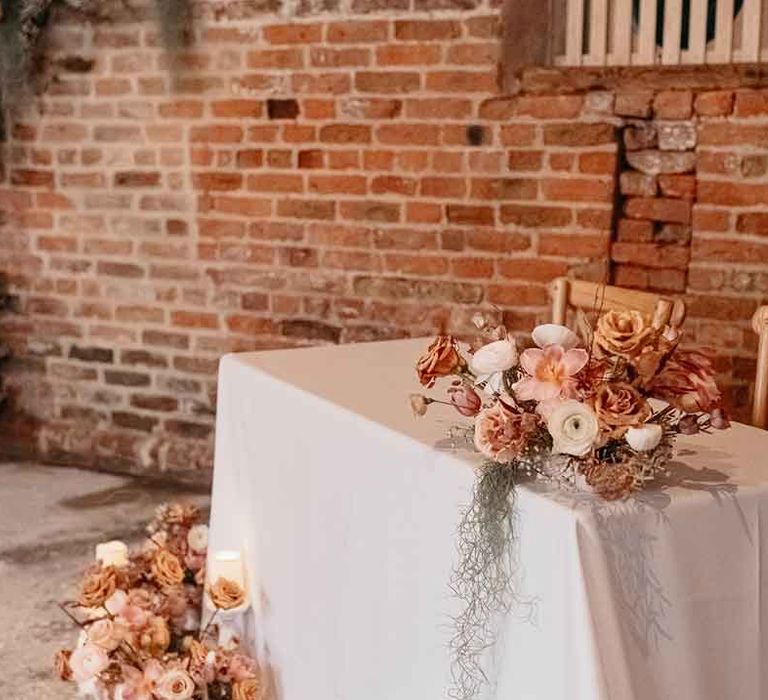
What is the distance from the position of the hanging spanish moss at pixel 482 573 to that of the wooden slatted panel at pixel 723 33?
1.95 meters

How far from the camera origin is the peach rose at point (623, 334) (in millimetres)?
1429

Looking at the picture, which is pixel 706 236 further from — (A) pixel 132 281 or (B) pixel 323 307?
(A) pixel 132 281

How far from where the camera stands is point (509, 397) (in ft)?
4.93

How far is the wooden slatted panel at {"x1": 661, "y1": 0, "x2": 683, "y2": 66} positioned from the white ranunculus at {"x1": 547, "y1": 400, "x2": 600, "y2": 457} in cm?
199

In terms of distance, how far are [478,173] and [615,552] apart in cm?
219

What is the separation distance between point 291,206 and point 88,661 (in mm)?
2001

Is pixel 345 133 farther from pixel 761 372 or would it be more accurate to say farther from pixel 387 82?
pixel 761 372

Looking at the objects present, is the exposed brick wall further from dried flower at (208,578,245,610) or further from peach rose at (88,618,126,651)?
peach rose at (88,618,126,651)

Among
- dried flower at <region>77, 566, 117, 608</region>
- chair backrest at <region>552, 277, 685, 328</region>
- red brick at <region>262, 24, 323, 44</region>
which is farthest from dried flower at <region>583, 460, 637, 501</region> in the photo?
red brick at <region>262, 24, 323, 44</region>

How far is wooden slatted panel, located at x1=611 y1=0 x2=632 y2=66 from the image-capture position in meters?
3.17

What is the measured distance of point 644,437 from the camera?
140 cm

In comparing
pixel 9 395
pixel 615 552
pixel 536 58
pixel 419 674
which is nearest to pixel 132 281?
pixel 9 395

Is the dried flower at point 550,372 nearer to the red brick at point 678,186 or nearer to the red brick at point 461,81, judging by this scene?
the red brick at point 678,186

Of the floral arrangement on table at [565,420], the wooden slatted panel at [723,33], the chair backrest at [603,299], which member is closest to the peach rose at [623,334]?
the floral arrangement on table at [565,420]
